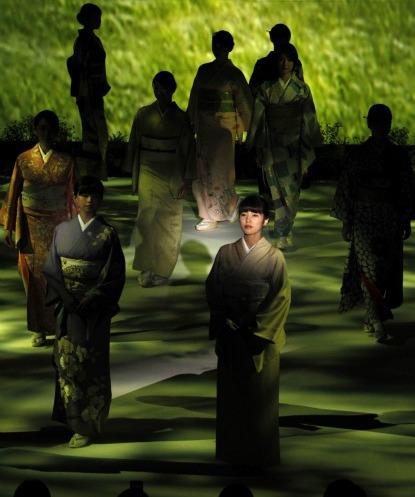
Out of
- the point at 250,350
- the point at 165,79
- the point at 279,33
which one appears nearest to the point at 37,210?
the point at 165,79

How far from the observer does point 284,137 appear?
1780cm

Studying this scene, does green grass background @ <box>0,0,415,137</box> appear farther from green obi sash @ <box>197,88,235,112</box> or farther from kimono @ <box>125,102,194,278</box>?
kimono @ <box>125,102,194,278</box>

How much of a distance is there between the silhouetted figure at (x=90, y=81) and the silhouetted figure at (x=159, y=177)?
4.39 metres

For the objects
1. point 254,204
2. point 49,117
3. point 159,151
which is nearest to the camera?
point 254,204

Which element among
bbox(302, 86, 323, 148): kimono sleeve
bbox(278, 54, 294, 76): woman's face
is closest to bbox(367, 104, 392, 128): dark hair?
bbox(278, 54, 294, 76): woman's face

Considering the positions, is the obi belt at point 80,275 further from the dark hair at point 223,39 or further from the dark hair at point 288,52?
the dark hair at point 223,39

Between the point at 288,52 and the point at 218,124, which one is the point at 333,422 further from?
the point at 218,124

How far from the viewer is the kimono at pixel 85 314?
11.9 meters

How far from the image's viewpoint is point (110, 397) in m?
12.0

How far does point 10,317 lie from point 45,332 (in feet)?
3.17

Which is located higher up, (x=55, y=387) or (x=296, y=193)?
(x=296, y=193)

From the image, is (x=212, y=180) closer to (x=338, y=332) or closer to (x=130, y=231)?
(x=130, y=231)

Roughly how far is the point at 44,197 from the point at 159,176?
91.7 inches

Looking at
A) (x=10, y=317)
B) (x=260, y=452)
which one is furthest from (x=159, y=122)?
(x=260, y=452)
